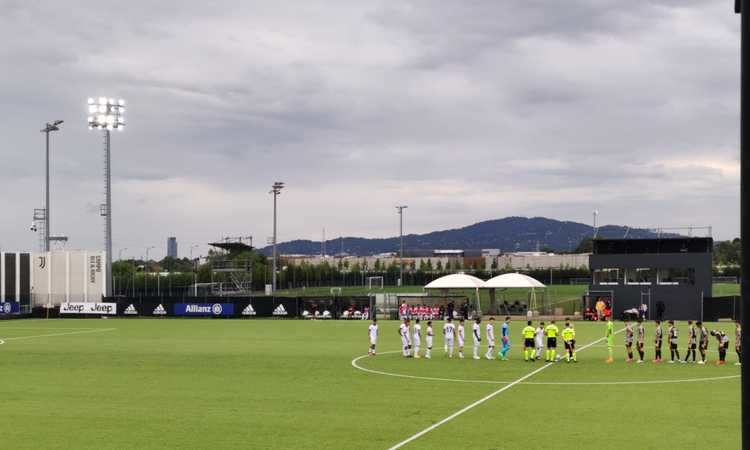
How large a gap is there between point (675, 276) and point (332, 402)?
46.2 meters

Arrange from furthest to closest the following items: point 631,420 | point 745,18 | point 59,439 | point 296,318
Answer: point 296,318 → point 631,420 → point 59,439 → point 745,18

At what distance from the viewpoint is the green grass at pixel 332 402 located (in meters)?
17.0

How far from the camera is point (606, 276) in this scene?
6419 cm

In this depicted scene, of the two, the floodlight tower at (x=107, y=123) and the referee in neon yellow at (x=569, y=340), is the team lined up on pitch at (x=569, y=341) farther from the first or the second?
the floodlight tower at (x=107, y=123)

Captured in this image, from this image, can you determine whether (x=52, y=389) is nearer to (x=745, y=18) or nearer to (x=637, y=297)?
(x=745, y=18)

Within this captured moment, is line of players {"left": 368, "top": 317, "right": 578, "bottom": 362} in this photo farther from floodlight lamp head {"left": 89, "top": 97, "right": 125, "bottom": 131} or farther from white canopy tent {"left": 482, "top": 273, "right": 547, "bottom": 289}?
floodlight lamp head {"left": 89, "top": 97, "right": 125, "bottom": 131}

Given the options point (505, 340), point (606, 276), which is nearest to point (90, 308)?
point (606, 276)

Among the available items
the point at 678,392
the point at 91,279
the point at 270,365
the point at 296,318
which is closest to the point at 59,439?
the point at 270,365

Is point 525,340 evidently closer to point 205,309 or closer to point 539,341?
point 539,341

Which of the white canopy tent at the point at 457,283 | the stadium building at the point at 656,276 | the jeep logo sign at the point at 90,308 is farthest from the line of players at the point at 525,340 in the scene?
the jeep logo sign at the point at 90,308

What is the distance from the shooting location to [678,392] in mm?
23422

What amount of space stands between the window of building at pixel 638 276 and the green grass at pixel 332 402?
25.2m

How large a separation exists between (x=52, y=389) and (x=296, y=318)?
143ft

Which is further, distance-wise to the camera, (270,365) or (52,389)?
(270,365)
